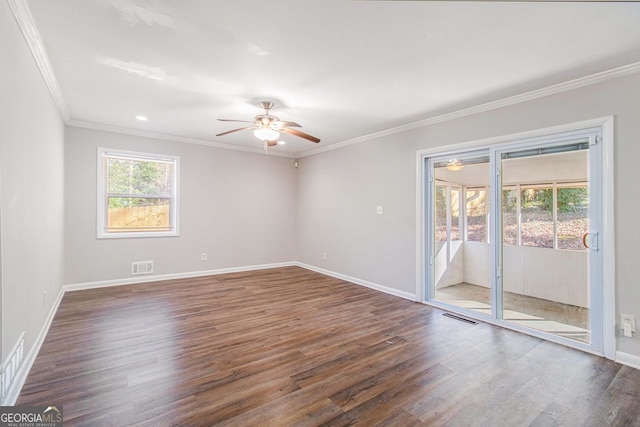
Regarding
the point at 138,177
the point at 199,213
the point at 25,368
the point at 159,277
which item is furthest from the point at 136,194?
the point at 25,368

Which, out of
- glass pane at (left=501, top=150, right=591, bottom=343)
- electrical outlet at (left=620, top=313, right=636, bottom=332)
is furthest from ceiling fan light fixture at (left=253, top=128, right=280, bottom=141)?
electrical outlet at (left=620, top=313, right=636, bottom=332)

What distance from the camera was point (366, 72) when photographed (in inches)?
108

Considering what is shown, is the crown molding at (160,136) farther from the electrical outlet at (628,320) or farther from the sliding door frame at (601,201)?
the electrical outlet at (628,320)

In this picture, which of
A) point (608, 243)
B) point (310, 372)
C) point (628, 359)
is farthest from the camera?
point (608, 243)

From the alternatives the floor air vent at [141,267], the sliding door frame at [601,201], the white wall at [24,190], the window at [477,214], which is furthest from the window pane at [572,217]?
the floor air vent at [141,267]

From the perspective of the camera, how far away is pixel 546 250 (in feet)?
10.3

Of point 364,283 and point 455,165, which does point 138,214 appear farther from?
point 455,165

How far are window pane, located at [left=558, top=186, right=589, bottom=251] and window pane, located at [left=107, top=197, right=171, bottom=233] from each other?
227 inches

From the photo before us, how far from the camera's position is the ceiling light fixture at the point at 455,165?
3911mm

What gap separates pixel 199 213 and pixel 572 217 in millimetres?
5510

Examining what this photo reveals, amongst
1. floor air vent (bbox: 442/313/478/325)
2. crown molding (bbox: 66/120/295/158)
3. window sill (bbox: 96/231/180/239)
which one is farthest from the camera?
window sill (bbox: 96/231/180/239)

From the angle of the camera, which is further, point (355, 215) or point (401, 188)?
point (355, 215)

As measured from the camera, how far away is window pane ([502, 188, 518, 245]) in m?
3.36

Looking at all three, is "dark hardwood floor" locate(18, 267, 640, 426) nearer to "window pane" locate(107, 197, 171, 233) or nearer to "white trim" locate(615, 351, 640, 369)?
"white trim" locate(615, 351, 640, 369)
